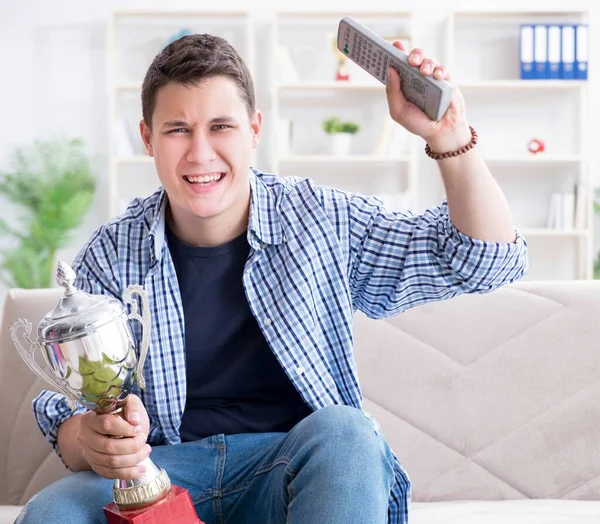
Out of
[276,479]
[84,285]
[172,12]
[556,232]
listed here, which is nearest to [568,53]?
[556,232]

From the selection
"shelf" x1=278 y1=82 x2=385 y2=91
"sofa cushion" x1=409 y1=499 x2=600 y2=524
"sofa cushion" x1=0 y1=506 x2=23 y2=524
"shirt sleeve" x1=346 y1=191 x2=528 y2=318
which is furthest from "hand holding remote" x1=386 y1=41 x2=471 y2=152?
"shelf" x1=278 y1=82 x2=385 y2=91

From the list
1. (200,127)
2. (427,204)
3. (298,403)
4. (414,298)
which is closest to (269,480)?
(298,403)

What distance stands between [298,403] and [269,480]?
0.23 meters

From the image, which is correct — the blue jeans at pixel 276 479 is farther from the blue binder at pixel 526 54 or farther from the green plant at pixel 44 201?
the blue binder at pixel 526 54

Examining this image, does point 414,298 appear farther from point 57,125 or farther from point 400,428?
point 57,125

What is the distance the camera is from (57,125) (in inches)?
203

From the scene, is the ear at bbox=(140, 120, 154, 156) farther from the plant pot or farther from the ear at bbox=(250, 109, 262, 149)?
the plant pot

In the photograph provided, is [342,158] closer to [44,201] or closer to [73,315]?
[44,201]

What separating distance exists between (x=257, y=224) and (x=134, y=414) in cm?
46

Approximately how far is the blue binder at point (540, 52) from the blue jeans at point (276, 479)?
404cm

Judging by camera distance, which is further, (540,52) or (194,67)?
(540,52)

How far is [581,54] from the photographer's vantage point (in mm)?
4820

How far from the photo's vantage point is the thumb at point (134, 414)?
1168 mm

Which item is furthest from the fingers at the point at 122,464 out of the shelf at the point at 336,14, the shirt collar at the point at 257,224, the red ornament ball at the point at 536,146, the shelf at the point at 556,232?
the red ornament ball at the point at 536,146
